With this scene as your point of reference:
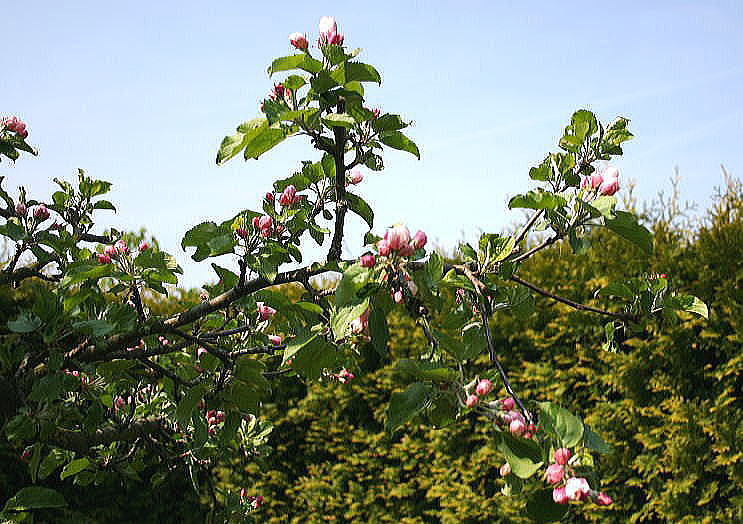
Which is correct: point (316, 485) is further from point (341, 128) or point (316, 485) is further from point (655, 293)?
point (341, 128)

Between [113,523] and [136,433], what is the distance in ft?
8.81

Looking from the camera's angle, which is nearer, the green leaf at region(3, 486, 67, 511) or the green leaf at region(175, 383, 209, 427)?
the green leaf at region(175, 383, 209, 427)

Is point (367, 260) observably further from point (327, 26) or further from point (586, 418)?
point (586, 418)

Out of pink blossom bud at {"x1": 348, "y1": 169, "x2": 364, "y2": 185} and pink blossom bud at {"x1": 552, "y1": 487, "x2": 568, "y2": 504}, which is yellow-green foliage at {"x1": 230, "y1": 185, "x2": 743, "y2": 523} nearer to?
pink blossom bud at {"x1": 348, "y1": 169, "x2": 364, "y2": 185}

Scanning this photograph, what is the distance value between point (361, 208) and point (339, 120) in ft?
1.30

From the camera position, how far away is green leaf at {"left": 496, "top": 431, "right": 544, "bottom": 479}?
1.14m

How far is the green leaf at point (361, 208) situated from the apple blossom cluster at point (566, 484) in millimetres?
798

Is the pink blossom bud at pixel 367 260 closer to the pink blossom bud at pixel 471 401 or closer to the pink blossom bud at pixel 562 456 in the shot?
the pink blossom bud at pixel 471 401

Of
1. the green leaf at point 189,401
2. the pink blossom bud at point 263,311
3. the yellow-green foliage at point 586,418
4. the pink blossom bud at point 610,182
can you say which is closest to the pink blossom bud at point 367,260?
the pink blossom bud at point 610,182

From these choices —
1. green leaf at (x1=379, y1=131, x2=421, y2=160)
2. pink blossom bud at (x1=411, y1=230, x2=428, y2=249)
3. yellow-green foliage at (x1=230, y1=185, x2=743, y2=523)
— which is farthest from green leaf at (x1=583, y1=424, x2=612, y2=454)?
yellow-green foliage at (x1=230, y1=185, x2=743, y2=523)

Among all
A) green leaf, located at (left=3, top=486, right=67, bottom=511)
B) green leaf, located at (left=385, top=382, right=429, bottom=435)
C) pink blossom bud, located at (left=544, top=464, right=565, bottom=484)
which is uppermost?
green leaf, located at (left=3, top=486, right=67, bottom=511)

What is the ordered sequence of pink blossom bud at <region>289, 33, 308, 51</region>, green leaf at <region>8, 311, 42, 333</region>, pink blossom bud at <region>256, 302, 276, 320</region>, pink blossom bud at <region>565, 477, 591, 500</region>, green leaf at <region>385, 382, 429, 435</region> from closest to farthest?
pink blossom bud at <region>565, 477, 591, 500</region>, green leaf at <region>385, 382, 429, 435</region>, pink blossom bud at <region>289, 33, 308, 51</region>, green leaf at <region>8, 311, 42, 333</region>, pink blossom bud at <region>256, 302, 276, 320</region>

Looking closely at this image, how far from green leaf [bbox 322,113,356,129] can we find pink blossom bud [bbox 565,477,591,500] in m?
0.78

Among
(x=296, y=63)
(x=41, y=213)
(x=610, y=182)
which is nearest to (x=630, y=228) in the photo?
(x=610, y=182)
